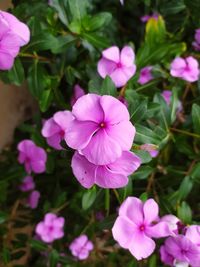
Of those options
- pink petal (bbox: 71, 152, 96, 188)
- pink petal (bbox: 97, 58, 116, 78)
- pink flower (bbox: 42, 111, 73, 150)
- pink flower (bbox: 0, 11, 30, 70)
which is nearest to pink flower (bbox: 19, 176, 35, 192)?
pink flower (bbox: 42, 111, 73, 150)

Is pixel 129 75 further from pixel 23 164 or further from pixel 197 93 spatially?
pixel 23 164

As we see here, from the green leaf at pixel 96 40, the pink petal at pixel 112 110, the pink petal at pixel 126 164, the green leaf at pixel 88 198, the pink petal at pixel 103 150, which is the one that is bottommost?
the green leaf at pixel 88 198

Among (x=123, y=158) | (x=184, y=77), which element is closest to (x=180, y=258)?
(x=123, y=158)

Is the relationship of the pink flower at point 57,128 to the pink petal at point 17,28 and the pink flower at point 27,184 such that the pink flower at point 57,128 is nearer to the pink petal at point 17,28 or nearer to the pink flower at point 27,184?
the pink petal at point 17,28

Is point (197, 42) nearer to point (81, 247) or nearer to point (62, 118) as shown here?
point (62, 118)

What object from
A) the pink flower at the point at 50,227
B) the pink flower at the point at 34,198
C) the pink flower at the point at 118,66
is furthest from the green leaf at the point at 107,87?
the pink flower at the point at 34,198

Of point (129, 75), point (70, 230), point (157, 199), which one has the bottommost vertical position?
point (70, 230)

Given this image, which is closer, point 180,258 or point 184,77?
point 180,258
